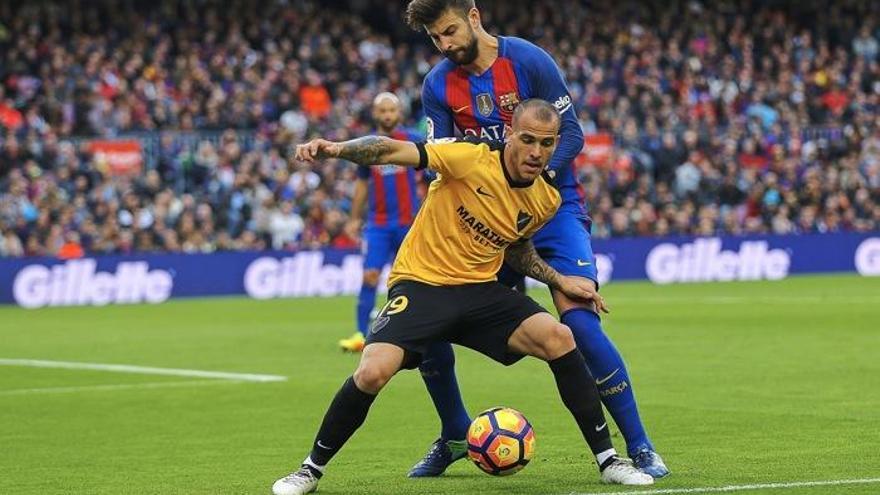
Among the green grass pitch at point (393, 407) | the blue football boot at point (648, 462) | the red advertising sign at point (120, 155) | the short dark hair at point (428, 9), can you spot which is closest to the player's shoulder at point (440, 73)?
the short dark hair at point (428, 9)

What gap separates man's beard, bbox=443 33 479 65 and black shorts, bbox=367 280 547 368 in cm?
125

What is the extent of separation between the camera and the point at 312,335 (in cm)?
2023

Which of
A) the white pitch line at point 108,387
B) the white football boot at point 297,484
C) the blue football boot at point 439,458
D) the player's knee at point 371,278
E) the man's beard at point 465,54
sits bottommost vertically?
the white pitch line at point 108,387

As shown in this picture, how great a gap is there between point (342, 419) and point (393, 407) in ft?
14.9

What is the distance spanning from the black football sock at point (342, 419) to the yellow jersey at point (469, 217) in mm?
639

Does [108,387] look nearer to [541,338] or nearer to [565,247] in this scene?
[565,247]

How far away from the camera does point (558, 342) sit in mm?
8227

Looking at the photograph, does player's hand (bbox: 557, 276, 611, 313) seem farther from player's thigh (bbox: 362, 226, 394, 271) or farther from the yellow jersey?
player's thigh (bbox: 362, 226, 394, 271)

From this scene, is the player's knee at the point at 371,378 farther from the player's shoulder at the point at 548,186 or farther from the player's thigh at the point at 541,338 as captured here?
the player's shoulder at the point at 548,186

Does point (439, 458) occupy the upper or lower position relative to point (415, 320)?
lower

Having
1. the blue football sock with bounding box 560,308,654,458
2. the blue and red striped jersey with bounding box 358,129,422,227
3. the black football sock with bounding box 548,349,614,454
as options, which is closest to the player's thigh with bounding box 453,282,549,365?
the black football sock with bounding box 548,349,614,454

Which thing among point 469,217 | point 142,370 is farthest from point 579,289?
point 142,370

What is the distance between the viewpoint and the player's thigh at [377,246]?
1738 cm

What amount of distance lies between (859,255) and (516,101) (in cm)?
2609
